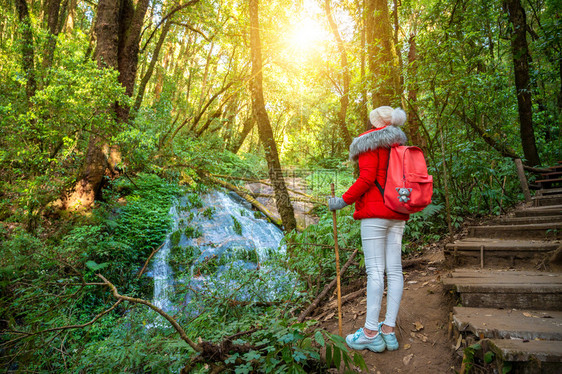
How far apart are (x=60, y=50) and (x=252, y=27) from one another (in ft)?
14.7

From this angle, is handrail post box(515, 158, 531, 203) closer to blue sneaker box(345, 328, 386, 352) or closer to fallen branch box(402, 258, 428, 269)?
fallen branch box(402, 258, 428, 269)

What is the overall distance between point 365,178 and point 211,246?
720cm

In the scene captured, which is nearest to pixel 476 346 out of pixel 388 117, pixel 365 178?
pixel 365 178

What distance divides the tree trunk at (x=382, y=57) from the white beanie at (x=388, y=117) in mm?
2818

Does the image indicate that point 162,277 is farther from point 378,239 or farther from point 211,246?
point 378,239

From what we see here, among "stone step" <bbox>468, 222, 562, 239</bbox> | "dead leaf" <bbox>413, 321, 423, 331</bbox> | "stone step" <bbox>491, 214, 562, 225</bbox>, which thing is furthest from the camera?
"stone step" <bbox>491, 214, 562, 225</bbox>

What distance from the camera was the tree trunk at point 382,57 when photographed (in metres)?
5.54

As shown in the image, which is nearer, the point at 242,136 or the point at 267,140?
the point at 267,140

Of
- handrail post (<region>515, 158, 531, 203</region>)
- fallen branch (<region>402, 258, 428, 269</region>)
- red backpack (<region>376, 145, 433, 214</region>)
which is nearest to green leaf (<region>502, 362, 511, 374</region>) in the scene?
red backpack (<region>376, 145, 433, 214</region>)

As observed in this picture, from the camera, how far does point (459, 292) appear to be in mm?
2797

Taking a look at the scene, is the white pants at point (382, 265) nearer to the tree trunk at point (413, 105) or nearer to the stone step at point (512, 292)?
the stone step at point (512, 292)

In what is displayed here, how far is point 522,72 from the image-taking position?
936 centimetres

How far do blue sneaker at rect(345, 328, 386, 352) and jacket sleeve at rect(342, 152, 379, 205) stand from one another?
1253 mm

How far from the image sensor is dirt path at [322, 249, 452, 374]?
2566 mm
